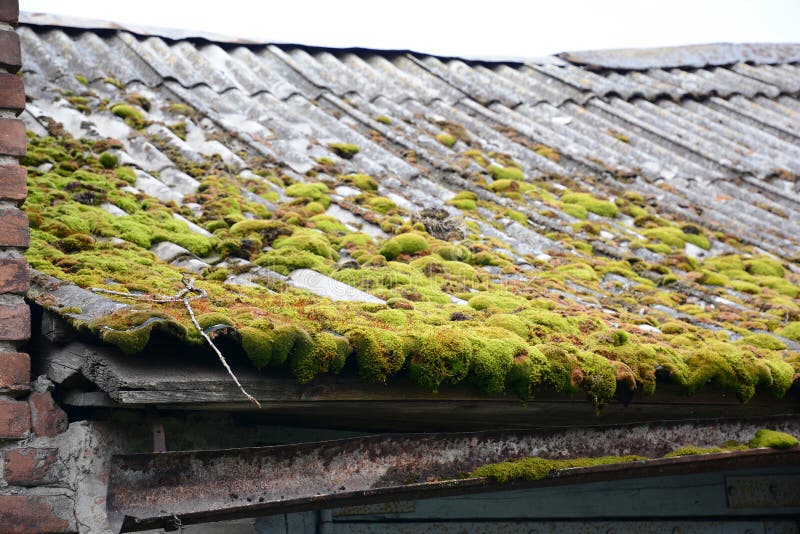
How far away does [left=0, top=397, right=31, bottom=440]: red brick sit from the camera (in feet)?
8.15

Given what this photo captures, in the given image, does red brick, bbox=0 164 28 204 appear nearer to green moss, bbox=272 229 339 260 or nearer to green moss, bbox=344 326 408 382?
green moss, bbox=344 326 408 382

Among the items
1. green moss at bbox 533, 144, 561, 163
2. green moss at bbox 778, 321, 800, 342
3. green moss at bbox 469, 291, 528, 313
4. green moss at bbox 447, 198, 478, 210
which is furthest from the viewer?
green moss at bbox 533, 144, 561, 163

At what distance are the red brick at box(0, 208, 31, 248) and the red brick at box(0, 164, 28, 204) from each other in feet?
0.15

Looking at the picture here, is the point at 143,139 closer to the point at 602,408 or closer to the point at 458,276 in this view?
the point at 458,276

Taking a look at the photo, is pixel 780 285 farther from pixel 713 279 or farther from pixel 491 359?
pixel 491 359

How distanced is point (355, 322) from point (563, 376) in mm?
795

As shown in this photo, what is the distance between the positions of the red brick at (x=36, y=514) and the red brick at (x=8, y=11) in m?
1.52

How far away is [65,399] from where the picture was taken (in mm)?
2666

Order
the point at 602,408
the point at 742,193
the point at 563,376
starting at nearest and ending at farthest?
the point at 563,376 < the point at 602,408 < the point at 742,193

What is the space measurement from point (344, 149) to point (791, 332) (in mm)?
3250

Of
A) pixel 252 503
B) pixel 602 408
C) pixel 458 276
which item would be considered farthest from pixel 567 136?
pixel 252 503

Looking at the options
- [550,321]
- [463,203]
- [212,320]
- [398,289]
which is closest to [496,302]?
[550,321]

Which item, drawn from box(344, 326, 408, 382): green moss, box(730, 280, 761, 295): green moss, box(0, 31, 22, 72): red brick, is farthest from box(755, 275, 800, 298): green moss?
box(0, 31, 22, 72): red brick

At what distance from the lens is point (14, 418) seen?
2502 mm
